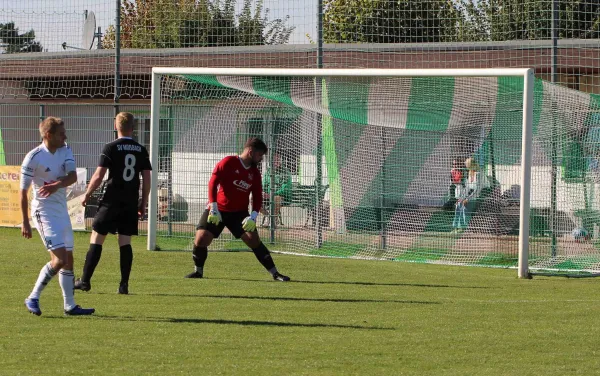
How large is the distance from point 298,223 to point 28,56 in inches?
412

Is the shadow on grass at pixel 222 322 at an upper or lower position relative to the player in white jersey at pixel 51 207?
lower

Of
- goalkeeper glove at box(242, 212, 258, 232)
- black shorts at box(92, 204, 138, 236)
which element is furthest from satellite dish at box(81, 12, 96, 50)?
black shorts at box(92, 204, 138, 236)

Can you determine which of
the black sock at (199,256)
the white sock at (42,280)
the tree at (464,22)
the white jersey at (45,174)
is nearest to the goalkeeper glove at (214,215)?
the black sock at (199,256)

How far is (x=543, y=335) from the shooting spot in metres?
8.90

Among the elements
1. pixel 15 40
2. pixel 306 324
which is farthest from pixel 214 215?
pixel 15 40

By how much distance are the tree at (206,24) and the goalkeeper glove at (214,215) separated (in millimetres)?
6015

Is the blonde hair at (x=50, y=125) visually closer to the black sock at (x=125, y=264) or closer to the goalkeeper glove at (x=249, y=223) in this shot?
the black sock at (x=125, y=264)

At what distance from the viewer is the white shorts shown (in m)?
9.36

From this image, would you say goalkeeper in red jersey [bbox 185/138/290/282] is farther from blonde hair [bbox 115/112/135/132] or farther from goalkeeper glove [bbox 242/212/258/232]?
blonde hair [bbox 115/112/135/132]

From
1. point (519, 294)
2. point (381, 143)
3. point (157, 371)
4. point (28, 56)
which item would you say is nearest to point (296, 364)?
point (157, 371)

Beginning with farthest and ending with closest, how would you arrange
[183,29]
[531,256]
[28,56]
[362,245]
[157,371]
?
→ 1. [28,56]
2. [183,29]
3. [362,245]
4. [531,256]
5. [157,371]

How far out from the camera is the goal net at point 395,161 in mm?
14047

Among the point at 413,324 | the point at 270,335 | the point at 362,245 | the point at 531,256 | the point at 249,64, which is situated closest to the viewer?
the point at 270,335

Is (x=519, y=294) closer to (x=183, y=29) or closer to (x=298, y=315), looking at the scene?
(x=298, y=315)
